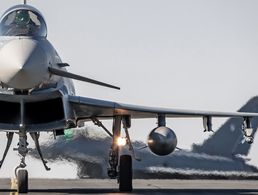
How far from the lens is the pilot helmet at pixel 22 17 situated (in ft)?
56.5

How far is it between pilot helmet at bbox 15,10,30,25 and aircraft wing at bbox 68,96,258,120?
1.96 metres

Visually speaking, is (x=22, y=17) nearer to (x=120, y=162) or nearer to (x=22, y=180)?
(x=22, y=180)

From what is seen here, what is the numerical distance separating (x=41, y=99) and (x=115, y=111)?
9.99 ft

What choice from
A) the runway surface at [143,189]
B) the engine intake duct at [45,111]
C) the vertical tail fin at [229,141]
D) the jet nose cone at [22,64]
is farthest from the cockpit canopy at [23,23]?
the vertical tail fin at [229,141]

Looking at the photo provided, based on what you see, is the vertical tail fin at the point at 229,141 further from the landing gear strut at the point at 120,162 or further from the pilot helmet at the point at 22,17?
the pilot helmet at the point at 22,17

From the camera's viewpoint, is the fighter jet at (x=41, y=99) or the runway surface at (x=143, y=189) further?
the runway surface at (x=143, y=189)

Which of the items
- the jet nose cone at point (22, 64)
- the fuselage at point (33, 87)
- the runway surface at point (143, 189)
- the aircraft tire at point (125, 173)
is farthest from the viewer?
the runway surface at point (143, 189)

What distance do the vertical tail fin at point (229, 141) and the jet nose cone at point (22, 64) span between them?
1262cm

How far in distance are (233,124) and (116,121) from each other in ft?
35.3

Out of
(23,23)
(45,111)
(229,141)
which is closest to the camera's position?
(23,23)

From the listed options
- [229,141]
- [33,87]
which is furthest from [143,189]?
[229,141]

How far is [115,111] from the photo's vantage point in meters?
19.5

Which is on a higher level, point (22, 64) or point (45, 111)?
point (22, 64)

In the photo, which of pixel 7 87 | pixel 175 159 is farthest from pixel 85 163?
pixel 7 87
